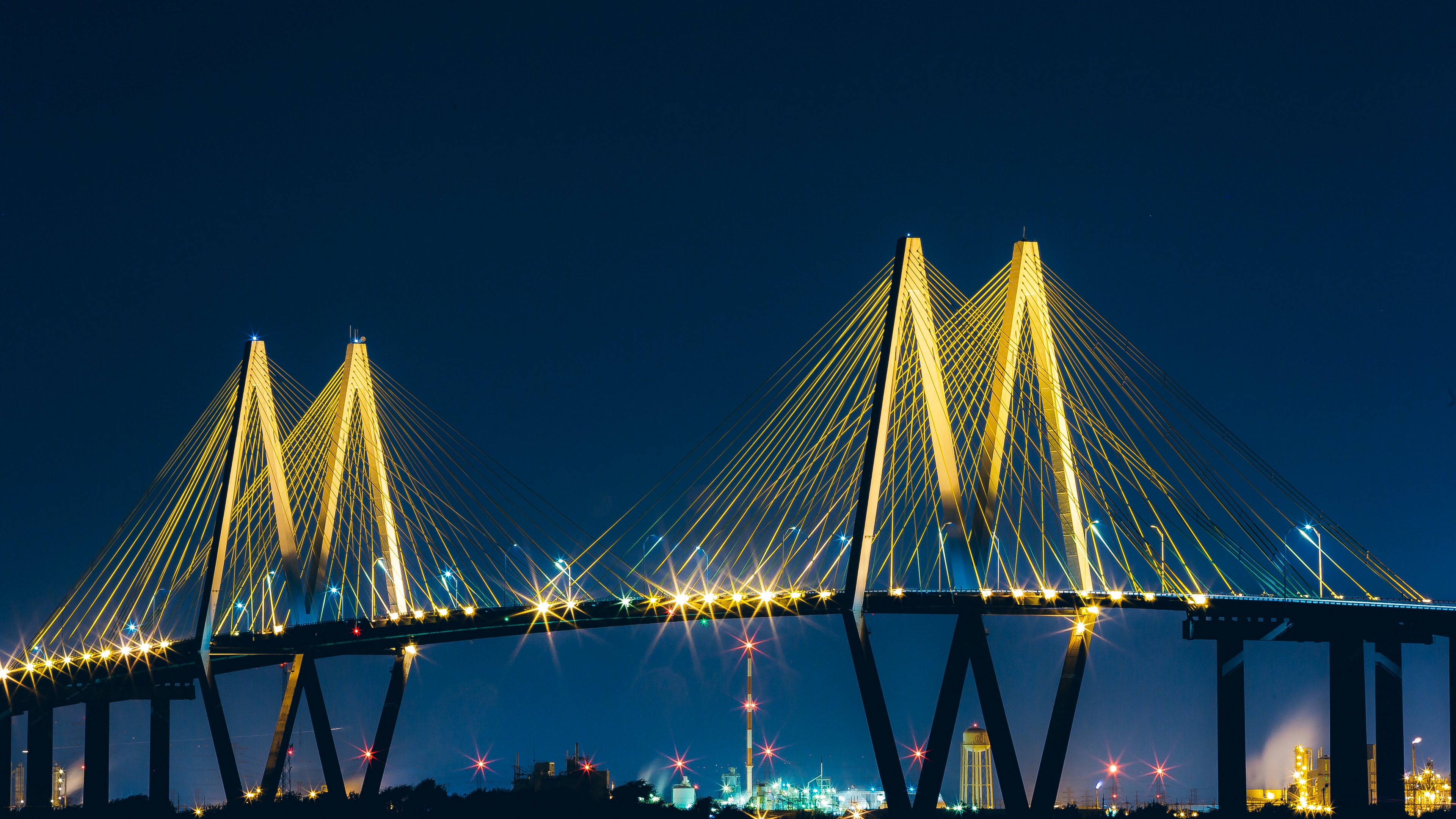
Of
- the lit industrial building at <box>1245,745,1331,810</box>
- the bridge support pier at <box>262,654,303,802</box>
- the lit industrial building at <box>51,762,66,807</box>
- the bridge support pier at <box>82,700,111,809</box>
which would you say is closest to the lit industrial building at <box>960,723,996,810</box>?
the lit industrial building at <box>1245,745,1331,810</box>

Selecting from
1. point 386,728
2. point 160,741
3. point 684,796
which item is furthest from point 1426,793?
point 160,741

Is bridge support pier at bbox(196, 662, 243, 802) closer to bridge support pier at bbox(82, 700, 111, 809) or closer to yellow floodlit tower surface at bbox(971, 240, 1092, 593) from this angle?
bridge support pier at bbox(82, 700, 111, 809)

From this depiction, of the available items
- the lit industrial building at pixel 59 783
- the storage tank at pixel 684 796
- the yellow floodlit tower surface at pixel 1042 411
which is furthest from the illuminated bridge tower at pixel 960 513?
the lit industrial building at pixel 59 783

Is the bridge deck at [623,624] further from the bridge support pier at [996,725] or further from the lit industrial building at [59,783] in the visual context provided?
the lit industrial building at [59,783]

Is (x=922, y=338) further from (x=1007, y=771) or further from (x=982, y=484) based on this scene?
(x=1007, y=771)

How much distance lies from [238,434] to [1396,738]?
41138mm

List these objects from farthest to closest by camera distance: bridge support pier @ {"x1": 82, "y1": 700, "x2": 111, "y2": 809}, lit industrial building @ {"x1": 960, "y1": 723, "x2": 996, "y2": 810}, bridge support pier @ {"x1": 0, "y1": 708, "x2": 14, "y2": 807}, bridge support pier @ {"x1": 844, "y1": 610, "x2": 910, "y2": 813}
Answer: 1. lit industrial building @ {"x1": 960, "y1": 723, "x2": 996, "y2": 810}
2. bridge support pier @ {"x1": 82, "y1": 700, "x2": 111, "y2": 809}
3. bridge support pier @ {"x1": 0, "y1": 708, "x2": 14, "y2": 807}
4. bridge support pier @ {"x1": 844, "y1": 610, "x2": 910, "y2": 813}

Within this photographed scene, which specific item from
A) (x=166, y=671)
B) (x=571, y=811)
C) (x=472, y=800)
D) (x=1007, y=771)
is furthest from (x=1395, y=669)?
(x=166, y=671)

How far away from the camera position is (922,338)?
47.5 metres

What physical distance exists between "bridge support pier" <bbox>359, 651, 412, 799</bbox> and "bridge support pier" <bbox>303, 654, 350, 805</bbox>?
1.10m

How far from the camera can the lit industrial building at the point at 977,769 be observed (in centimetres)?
7862

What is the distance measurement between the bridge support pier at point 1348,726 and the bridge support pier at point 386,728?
32658mm

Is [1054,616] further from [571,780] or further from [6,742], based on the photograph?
[6,742]

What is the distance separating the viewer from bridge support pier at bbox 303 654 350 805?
200 ft
